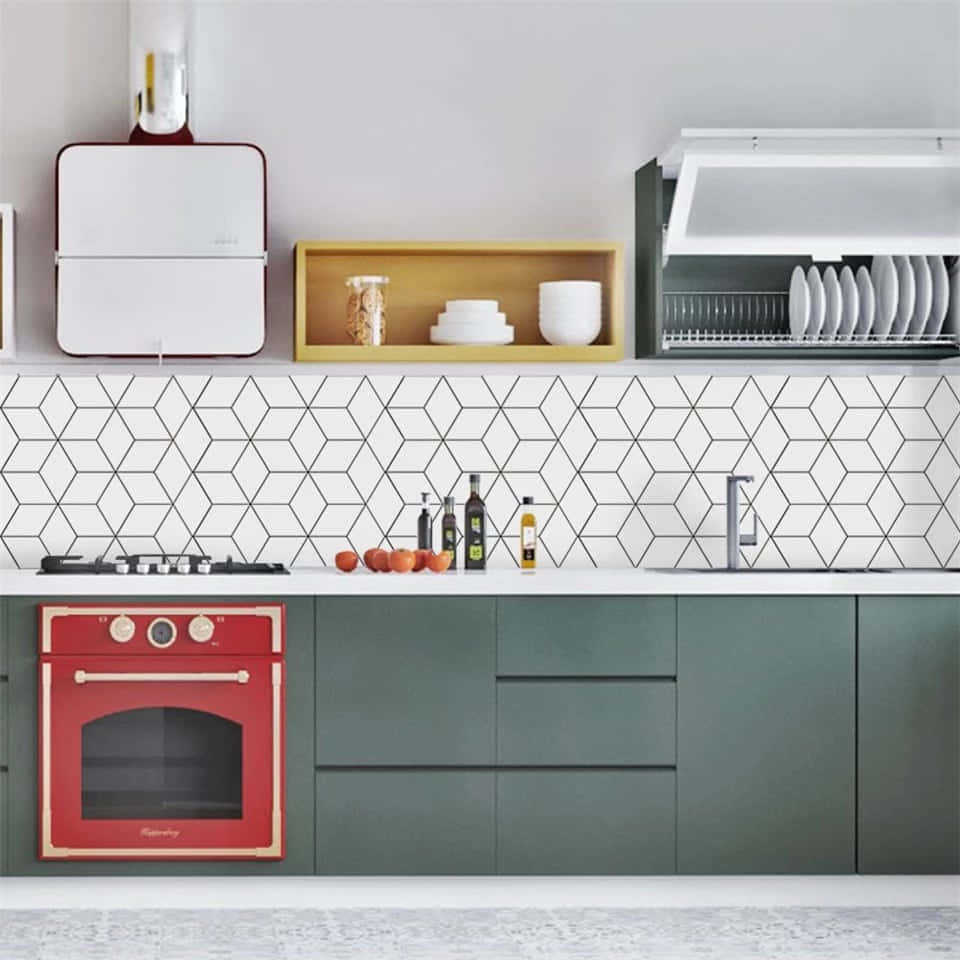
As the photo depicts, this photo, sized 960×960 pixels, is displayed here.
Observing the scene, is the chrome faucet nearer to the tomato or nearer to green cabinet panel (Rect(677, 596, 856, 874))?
green cabinet panel (Rect(677, 596, 856, 874))

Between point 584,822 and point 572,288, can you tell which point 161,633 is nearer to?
point 584,822

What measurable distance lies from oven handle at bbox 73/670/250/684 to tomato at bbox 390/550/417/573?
49 centimetres

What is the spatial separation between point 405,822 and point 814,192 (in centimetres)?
212

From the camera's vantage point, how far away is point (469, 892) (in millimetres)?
3600

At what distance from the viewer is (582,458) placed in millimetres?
4191

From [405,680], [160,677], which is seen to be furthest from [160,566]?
[405,680]

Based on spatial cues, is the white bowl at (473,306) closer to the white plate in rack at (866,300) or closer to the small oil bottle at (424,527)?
the small oil bottle at (424,527)

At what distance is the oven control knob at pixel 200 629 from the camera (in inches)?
138

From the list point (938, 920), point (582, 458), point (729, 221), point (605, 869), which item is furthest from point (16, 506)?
point (938, 920)

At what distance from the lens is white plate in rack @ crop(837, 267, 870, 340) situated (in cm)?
397

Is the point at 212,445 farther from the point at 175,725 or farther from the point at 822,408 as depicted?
the point at 822,408

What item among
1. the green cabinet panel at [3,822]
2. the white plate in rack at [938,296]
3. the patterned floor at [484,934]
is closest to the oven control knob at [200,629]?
the green cabinet panel at [3,822]

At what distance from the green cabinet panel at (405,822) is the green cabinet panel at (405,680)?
5 cm

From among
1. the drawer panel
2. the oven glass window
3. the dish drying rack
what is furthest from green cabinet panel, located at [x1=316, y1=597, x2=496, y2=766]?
the dish drying rack
